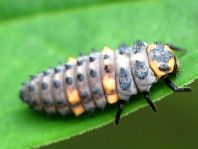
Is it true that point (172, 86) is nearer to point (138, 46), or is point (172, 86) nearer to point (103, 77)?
point (138, 46)

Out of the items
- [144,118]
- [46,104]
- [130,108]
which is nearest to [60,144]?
[144,118]

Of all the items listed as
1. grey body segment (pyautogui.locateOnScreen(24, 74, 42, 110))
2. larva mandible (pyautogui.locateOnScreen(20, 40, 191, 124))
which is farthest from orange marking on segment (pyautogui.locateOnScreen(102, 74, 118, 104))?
grey body segment (pyautogui.locateOnScreen(24, 74, 42, 110))

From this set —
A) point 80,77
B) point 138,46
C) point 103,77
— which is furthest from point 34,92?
point 138,46

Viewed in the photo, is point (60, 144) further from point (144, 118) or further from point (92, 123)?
point (92, 123)

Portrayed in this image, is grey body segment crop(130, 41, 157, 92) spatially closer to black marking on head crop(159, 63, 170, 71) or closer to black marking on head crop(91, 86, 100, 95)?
black marking on head crop(159, 63, 170, 71)

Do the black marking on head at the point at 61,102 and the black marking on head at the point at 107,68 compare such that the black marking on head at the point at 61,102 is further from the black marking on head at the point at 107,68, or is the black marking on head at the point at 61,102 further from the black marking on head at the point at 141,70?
the black marking on head at the point at 141,70

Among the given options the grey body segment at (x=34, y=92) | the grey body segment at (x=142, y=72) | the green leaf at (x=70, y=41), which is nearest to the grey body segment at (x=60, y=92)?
the green leaf at (x=70, y=41)
